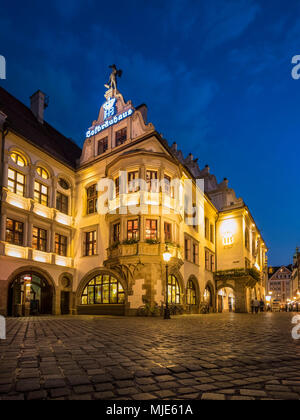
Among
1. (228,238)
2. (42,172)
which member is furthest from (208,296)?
(42,172)

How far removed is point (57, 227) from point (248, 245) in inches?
959

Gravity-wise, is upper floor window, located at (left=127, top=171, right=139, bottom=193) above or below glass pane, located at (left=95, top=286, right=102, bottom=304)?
above

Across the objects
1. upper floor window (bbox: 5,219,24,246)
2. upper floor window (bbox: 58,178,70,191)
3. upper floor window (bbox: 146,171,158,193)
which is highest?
upper floor window (bbox: 58,178,70,191)

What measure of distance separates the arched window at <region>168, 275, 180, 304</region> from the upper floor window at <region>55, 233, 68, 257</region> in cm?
915

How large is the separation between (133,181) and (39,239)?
8.43 m

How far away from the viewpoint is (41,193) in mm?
25547

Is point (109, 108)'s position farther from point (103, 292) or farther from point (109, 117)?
point (103, 292)

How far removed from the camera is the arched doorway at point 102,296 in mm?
24203

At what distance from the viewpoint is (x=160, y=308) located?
22.4m

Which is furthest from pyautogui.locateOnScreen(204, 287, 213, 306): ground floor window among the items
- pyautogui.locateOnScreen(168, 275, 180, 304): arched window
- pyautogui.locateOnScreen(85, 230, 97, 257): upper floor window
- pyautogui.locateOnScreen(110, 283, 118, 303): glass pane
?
pyautogui.locateOnScreen(85, 230, 97, 257): upper floor window

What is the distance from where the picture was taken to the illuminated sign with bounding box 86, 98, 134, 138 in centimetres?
2857

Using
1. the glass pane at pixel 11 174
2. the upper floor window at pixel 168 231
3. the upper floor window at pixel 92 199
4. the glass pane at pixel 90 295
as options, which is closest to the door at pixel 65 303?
the glass pane at pixel 90 295

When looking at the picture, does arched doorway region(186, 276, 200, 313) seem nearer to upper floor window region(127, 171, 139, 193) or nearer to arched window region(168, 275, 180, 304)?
arched window region(168, 275, 180, 304)
